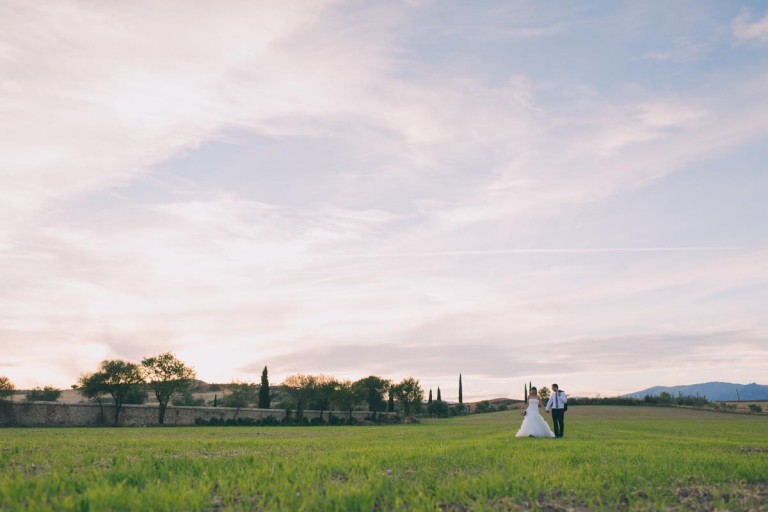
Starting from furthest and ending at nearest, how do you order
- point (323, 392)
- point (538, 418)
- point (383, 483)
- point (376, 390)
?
1. point (376, 390)
2. point (323, 392)
3. point (538, 418)
4. point (383, 483)

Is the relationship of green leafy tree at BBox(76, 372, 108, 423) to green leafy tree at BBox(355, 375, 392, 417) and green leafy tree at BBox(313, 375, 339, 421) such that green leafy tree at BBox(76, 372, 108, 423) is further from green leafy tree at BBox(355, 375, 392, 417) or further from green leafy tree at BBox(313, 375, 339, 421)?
green leafy tree at BBox(355, 375, 392, 417)

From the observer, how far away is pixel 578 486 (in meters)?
11.0

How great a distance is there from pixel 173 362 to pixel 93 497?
3514 inches

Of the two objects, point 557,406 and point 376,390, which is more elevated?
point 557,406

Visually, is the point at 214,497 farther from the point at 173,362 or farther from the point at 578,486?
the point at 173,362

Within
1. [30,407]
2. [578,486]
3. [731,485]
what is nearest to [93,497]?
[578,486]

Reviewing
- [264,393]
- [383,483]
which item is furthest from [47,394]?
[383,483]

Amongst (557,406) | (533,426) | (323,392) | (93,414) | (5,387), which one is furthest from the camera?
(323,392)

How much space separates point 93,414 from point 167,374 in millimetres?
14106

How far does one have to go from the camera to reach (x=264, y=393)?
4269 inches

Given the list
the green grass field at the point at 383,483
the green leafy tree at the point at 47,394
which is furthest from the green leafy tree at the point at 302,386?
the green grass field at the point at 383,483

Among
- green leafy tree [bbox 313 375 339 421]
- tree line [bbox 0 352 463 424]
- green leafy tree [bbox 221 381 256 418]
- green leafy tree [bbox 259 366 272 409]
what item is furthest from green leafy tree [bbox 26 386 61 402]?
green leafy tree [bbox 313 375 339 421]

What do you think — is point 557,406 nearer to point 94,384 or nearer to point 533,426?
point 533,426

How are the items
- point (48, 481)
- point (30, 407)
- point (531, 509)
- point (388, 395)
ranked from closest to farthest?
point (531, 509)
point (48, 481)
point (30, 407)
point (388, 395)
